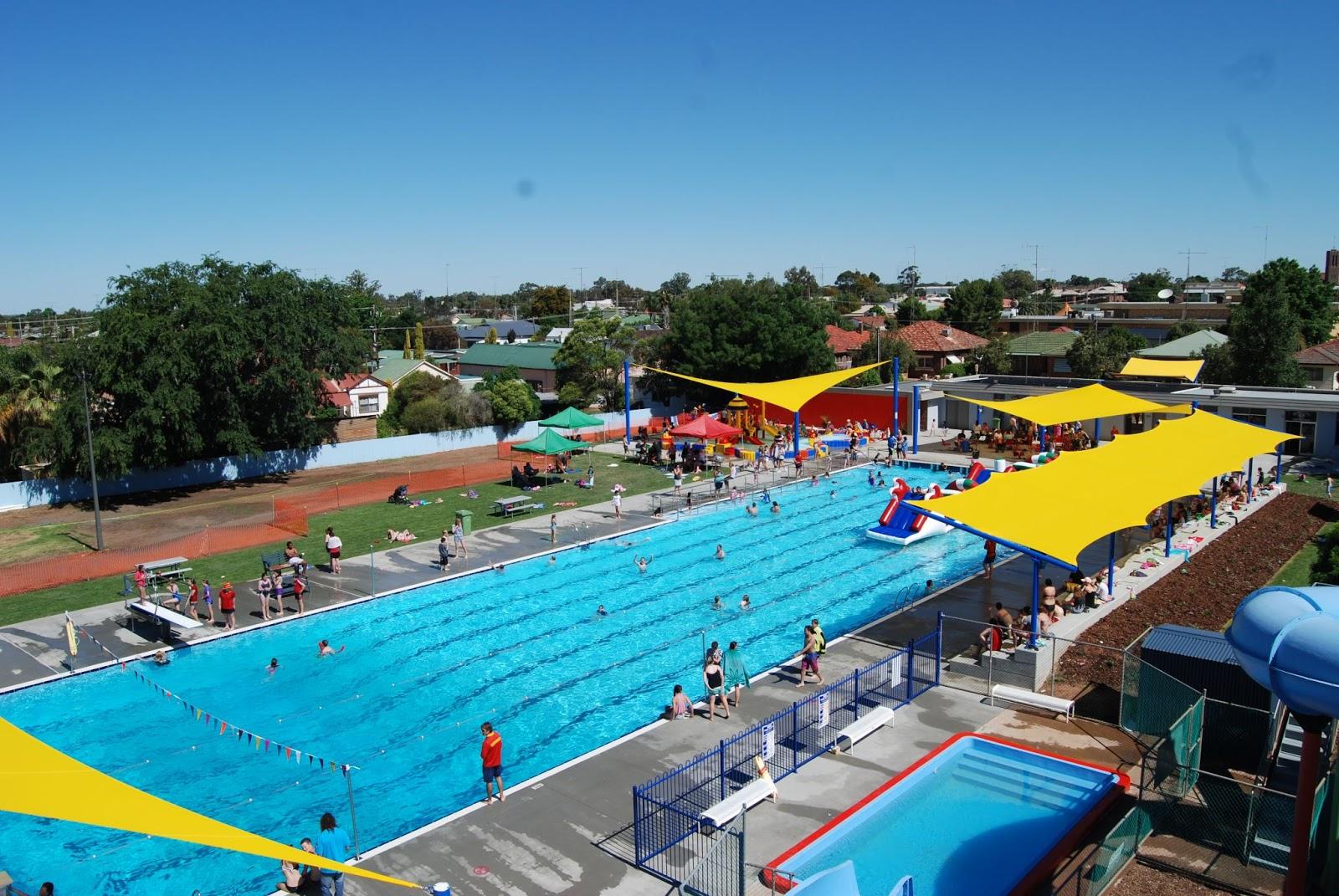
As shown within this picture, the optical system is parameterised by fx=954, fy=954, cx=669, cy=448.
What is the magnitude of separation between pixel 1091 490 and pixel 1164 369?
34.4m

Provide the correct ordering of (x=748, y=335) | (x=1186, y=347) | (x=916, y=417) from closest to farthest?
(x=916, y=417)
(x=748, y=335)
(x=1186, y=347)

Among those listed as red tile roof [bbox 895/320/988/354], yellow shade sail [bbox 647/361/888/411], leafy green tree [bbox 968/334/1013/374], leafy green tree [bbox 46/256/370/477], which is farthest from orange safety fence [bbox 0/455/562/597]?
red tile roof [bbox 895/320/988/354]

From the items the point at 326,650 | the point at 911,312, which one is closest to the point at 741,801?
the point at 326,650

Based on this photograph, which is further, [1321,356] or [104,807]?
[1321,356]

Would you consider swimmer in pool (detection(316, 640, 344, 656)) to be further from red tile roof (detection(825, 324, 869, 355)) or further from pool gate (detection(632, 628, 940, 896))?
red tile roof (detection(825, 324, 869, 355))

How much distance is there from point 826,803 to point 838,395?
1423 inches

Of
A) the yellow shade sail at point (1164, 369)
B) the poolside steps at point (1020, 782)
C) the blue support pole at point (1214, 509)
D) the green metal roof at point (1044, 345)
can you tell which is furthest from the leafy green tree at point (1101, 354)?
the poolside steps at point (1020, 782)

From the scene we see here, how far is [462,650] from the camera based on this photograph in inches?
770

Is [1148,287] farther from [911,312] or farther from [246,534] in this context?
[246,534]

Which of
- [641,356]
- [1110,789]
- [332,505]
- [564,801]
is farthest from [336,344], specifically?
[1110,789]

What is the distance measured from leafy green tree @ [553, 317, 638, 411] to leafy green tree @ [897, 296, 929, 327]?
173ft

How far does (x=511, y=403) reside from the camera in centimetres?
4784

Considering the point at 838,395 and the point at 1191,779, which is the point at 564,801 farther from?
the point at 838,395

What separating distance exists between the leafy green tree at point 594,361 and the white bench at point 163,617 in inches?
1368
